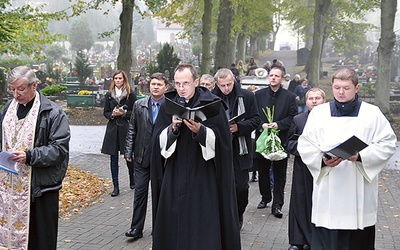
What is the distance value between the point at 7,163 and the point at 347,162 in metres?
2.93

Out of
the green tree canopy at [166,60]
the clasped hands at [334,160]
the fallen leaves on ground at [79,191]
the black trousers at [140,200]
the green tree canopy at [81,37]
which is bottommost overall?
the fallen leaves on ground at [79,191]

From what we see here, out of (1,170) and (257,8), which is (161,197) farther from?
(257,8)

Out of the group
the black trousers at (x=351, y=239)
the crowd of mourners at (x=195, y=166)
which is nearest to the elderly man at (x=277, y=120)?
the crowd of mourners at (x=195, y=166)

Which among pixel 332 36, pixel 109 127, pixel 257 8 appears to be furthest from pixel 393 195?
pixel 332 36

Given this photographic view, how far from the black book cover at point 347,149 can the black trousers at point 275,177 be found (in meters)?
3.68

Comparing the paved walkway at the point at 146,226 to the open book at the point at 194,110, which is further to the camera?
the paved walkway at the point at 146,226

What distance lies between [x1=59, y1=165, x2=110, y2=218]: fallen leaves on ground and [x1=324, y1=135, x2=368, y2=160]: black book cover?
5.15 metres

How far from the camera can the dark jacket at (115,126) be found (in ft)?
33.8

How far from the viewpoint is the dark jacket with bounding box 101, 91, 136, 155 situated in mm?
10312

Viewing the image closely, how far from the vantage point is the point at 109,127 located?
1049cm

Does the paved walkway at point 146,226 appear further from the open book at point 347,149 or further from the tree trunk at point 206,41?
the tree trunk at point 206,41

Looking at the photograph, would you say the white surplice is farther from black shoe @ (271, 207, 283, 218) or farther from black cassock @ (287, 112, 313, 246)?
black shoe @ (271, 207, 283, 218)

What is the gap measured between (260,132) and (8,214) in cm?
480

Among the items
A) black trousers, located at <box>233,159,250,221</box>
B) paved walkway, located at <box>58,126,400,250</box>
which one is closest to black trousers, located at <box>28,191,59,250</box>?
paved walkway, located at <box>58,126,400,250</box>
